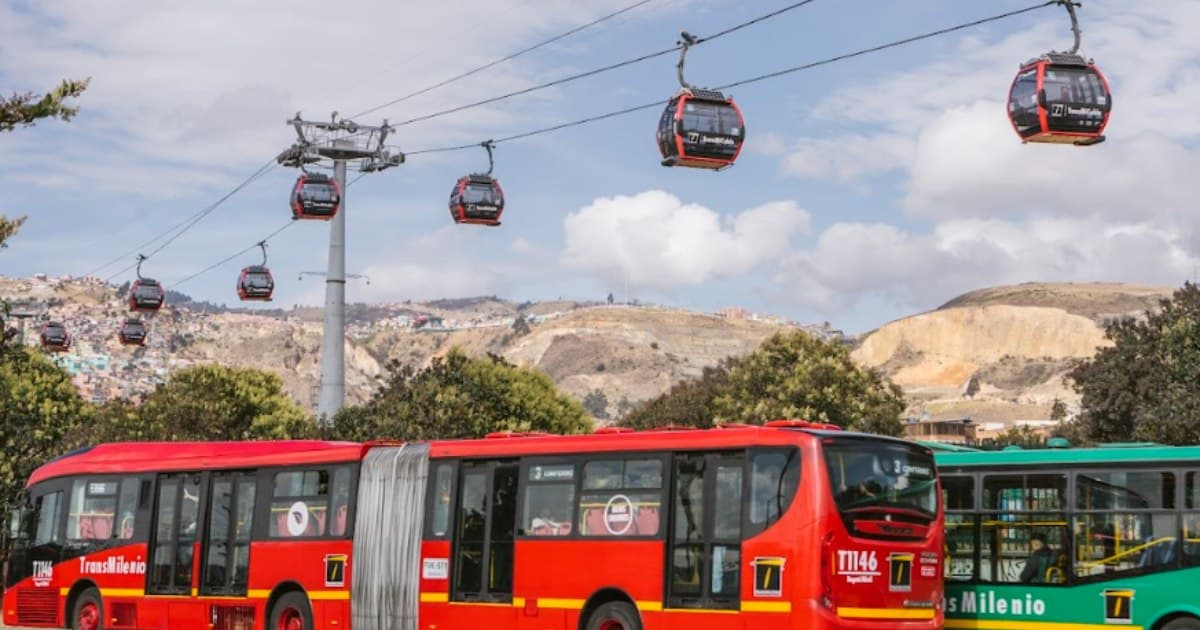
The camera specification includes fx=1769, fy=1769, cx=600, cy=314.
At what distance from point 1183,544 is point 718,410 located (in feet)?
175

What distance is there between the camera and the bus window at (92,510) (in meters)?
31.1

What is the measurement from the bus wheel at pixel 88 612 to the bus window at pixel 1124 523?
16936 millimetres

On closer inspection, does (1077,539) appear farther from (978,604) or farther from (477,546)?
(477,546)

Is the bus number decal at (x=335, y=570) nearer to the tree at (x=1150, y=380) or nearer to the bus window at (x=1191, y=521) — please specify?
the bus window at (x=1191, y=521)

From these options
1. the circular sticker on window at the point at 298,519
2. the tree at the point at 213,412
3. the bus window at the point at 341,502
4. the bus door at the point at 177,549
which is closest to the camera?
the bus window at the point at 341,502

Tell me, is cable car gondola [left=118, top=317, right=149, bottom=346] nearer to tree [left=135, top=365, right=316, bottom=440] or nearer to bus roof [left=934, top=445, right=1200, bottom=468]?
tree [left=135, top=365, right=316, bottom=440]

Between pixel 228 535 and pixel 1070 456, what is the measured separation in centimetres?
1360

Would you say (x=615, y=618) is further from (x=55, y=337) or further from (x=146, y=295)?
(x=55, y=337)

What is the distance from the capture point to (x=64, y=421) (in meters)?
91.7

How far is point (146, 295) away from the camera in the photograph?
68.5 meters

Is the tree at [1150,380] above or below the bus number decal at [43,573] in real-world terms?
above

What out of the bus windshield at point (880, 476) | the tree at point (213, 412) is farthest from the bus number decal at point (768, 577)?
the tree at point (213, 412)

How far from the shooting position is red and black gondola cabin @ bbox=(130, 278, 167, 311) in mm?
67875

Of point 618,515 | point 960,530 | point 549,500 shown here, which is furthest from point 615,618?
point 960,530
